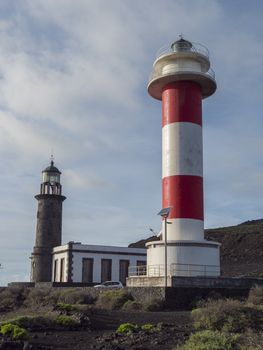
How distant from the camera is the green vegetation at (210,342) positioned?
942 cm

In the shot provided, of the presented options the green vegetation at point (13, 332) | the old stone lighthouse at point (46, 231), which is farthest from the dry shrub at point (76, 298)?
the old stone lighthouse at point (46, 231)

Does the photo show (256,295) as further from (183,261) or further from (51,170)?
(51,170)

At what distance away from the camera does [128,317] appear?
17312 mm

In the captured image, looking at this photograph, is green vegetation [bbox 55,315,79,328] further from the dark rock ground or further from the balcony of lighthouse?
the balcony of lighthouse

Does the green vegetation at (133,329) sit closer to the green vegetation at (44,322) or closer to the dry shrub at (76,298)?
the green vegetation at (44,322)

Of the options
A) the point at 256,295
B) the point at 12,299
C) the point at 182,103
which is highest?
the point at 182,103

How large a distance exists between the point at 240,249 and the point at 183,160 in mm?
37144

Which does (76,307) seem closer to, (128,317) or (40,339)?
(128,317)

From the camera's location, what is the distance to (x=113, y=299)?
21234mm

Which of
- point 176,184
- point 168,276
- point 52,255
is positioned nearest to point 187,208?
point 176,184

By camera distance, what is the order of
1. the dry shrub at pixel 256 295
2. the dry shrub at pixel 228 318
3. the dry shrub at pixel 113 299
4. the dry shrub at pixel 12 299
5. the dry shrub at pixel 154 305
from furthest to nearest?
the dry shrub at pixel 12 299
the dry shrub at pixel 113 299
the dry shrub at pixel 256 295
the dry shrub at pixel 154 305
the dry shrub at pixel 228 318

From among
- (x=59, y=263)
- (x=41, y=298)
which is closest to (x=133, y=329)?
(x=41, y=298)

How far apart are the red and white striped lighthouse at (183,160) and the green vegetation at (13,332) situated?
35.5 ft

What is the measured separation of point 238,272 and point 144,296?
2774cm
